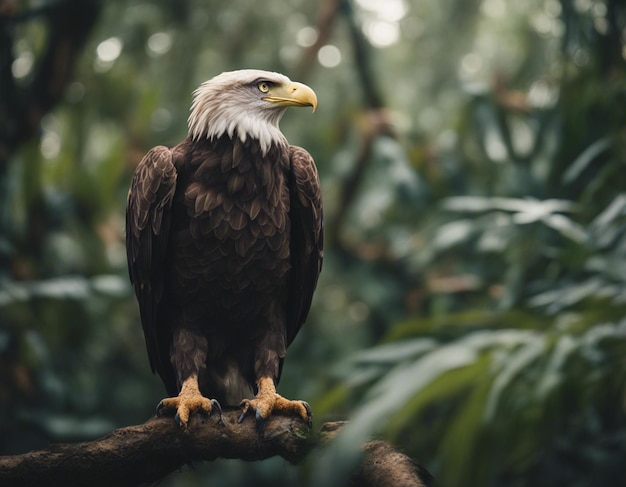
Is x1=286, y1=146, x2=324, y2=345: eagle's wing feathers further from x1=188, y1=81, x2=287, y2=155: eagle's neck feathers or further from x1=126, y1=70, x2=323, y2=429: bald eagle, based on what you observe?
x1=188, y1=81, x2=287, y2=155: eagle's neck feathers

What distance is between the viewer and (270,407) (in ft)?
10.1

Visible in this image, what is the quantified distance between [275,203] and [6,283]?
3.56 meters

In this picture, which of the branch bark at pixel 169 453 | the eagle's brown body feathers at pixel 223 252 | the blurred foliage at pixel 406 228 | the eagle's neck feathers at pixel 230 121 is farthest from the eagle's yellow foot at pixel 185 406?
the eagle's neck feathers at pixel 230 121

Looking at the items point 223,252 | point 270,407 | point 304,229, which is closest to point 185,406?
point 270,407

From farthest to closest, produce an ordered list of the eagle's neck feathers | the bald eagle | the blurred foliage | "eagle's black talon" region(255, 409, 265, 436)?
the blurred foliage
the eagle's neck feathers
the bald eagle
"eagle's black talon" region(255, 409, 265, 436)

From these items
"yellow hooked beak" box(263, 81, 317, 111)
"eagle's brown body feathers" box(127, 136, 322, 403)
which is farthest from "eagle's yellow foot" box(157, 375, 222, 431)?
"yellow hooked beak" box(263, 81, 317, 111)

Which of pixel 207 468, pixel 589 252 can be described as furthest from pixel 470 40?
pixel 207 468

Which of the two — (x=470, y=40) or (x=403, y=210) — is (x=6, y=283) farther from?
(x=470, y=40)

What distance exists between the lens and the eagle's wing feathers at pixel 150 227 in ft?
11.0

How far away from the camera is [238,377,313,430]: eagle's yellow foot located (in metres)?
2.97

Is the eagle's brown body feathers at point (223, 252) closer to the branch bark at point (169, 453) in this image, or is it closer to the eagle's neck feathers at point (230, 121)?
the eagle's neck feathers at point (230, 121)

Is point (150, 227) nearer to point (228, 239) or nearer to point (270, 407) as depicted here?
point (228, 239)

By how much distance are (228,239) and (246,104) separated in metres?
0.66

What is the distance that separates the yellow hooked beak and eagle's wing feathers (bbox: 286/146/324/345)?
248mm
